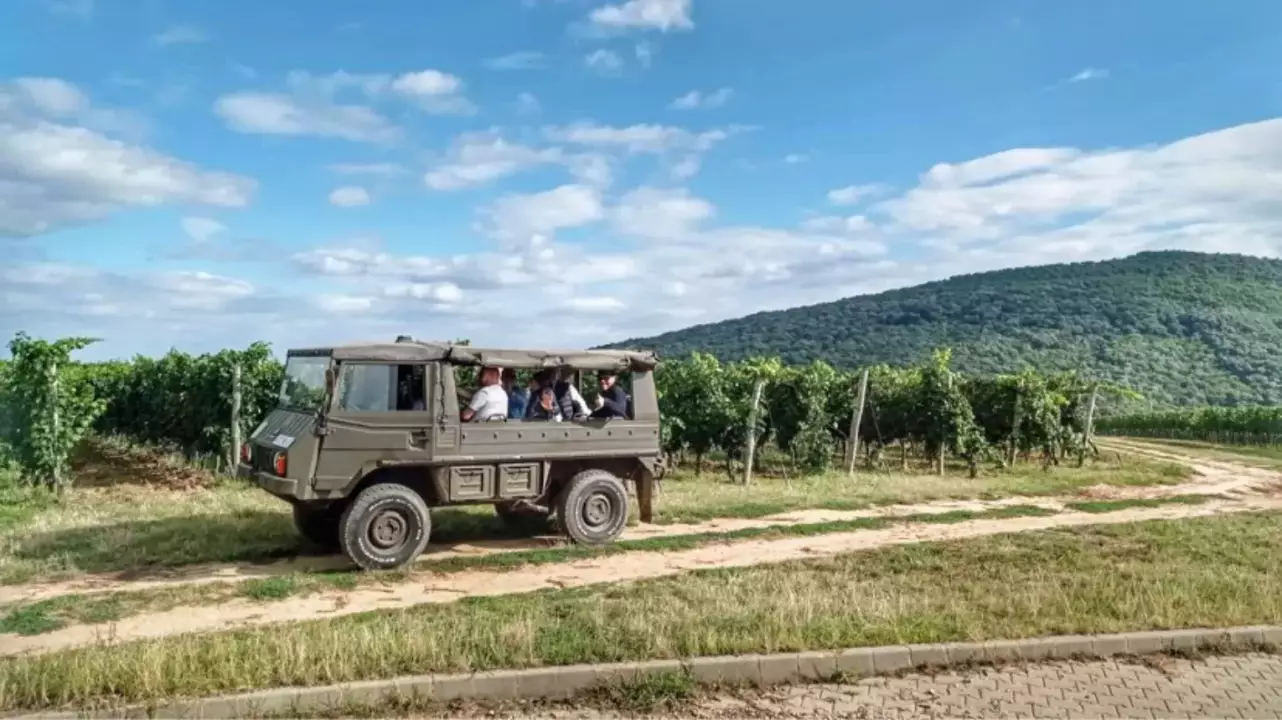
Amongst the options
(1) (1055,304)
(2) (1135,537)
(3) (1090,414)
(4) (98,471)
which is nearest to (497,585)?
(2) (1135,537)

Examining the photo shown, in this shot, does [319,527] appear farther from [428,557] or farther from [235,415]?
[235,415]

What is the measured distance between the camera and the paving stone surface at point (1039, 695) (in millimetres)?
5648

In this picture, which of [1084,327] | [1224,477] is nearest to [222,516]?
[1224,477]

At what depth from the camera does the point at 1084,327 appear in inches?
2655

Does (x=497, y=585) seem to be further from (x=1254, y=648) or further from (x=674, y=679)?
(x=1254, y=648)

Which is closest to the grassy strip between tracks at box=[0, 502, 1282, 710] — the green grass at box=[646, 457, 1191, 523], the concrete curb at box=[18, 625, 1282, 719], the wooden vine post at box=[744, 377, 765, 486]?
the concrete curb at box=[18, 625, 1282, 719]

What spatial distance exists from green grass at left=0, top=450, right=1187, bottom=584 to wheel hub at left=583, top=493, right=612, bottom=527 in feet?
3.86

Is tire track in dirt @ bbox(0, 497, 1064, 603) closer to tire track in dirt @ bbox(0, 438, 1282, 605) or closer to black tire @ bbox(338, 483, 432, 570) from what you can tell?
tire track in dirt @ bbox(0, 438, 1282, 605)

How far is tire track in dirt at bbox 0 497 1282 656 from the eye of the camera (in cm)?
716

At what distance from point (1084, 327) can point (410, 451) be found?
67287 millimetres

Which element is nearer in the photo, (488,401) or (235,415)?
(488,401)

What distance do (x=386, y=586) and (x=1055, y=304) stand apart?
75005mm

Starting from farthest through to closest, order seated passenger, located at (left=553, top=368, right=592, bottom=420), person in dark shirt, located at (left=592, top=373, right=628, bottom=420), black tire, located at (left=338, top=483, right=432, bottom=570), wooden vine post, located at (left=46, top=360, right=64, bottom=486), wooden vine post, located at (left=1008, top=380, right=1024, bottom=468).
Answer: wooden vine post, located at (left=1008, top=380, right=1024, bottom=468)
wooden vine post, located at (left=46, top=360, right=64, bottom=486)
person in dark shirt, located at (left=592, top=373, right=628, bottom=420)
seated passenger, located at (left=553, top=368, right=592, bottom=420)
black tire, located at (left=338, top=483, right=432, bottom=570)

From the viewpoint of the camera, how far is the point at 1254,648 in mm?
7020
